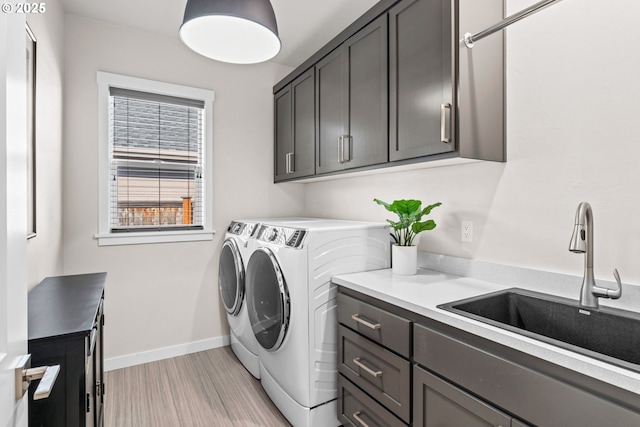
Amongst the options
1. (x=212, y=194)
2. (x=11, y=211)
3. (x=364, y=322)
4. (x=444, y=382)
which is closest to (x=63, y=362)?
(x=11, y=211)

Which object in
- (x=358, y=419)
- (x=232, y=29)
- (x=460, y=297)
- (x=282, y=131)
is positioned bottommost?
(x=358, y=419)

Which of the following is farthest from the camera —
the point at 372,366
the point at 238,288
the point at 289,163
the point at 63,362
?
the point at 289,163

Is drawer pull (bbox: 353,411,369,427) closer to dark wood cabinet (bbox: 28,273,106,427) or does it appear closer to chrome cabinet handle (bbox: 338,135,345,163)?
dark wood cabinet (bbox: 28,273,106,427)

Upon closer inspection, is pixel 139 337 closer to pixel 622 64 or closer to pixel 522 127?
pixel 522 127

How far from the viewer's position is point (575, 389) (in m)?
0.93

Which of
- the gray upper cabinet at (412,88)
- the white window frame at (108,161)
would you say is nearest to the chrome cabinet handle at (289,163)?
the gray upper cabinet at (412,88)

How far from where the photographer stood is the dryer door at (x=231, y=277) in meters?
2.60

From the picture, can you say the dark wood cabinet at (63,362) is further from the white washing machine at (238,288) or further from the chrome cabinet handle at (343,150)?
the chrome cabinet handle at (343,150)

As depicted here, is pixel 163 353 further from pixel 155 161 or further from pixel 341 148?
pixel 341 148

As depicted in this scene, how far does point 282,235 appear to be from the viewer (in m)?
2.11

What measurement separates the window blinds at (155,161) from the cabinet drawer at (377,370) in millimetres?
1852

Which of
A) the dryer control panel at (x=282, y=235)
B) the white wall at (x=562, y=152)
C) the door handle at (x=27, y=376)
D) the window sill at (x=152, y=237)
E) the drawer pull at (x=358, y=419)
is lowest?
the drawer pull at (x=358, y=419)

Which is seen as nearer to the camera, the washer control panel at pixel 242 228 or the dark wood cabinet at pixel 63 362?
the dark wood cabinet at pixel 63 362

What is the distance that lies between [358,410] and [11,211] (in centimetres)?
169
